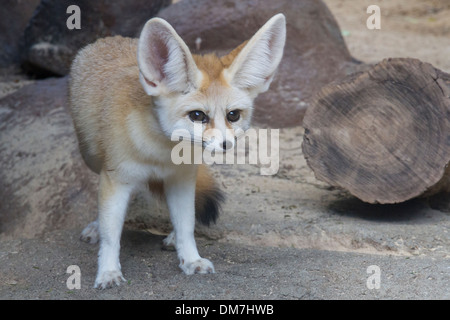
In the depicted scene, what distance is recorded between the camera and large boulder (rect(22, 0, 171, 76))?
6871mm

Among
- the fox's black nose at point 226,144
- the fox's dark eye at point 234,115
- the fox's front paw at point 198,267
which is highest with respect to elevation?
the fox's dark eye at point 234,115

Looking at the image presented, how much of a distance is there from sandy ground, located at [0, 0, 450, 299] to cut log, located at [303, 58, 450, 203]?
10.8 inches

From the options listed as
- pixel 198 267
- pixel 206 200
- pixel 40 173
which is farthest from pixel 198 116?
pixel 40 173

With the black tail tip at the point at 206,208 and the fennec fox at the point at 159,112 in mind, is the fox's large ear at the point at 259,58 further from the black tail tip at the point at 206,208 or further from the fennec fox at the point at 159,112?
the black tail tip at the point at 206,208

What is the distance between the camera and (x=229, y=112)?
9.08 ft

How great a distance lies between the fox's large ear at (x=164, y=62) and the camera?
2631 mm

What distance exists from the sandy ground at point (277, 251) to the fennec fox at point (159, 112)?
20 centimetres

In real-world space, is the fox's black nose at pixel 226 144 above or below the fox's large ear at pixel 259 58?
below

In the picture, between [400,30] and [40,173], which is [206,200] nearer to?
[40,173]

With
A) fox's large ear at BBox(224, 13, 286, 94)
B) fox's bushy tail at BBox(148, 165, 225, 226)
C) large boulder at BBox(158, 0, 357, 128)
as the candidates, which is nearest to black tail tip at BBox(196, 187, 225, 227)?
fox's bushy tail at BBox(148, 165, 225, 226)

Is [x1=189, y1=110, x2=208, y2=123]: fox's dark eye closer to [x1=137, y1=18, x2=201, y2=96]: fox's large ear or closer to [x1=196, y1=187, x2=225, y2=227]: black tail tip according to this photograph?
[x1=137, y1=18, x2=201, y2=96]: fox's large ear

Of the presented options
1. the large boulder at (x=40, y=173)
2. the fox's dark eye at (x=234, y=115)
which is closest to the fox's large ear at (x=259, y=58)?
the fox's dark eye at (x=234, y=115)
